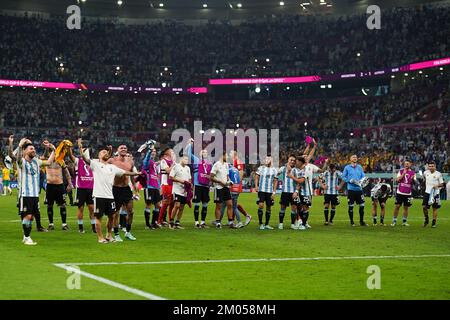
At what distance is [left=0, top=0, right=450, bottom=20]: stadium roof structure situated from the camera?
78562 millimetres

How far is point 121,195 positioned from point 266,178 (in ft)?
21.2

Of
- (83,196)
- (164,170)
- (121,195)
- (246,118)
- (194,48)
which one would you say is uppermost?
(194,48)

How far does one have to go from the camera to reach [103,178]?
17172mm

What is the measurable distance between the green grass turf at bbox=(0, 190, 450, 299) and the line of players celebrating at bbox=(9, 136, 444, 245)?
909mm

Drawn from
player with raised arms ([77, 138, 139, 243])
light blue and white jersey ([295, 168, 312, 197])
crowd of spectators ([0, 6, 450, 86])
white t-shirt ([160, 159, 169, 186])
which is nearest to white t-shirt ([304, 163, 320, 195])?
light blue and white jersey ([295, 168, 312, 197])

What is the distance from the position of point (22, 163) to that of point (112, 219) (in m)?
2.50

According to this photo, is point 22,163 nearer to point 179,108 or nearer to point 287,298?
point 287,298

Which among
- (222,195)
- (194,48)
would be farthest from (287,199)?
(194,48)

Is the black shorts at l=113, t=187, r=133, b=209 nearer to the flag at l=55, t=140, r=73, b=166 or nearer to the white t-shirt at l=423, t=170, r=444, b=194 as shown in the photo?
the flag at l=55, t=140, r=73, b=166

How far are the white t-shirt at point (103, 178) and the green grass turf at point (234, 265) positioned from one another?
121 centimetres

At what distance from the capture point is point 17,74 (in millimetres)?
72812

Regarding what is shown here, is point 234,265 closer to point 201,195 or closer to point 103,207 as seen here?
point 103,207

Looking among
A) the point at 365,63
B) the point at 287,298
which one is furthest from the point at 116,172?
the point at 365,63

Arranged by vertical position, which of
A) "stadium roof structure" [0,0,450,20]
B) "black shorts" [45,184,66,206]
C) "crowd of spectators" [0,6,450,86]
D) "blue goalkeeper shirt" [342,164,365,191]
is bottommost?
"black shorts" [45,184,66,206]
